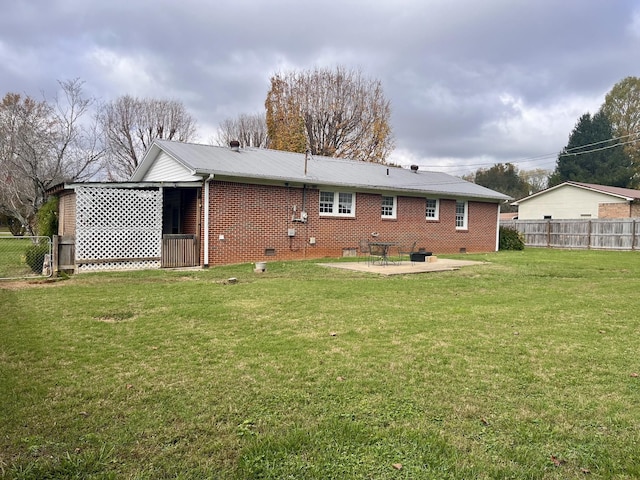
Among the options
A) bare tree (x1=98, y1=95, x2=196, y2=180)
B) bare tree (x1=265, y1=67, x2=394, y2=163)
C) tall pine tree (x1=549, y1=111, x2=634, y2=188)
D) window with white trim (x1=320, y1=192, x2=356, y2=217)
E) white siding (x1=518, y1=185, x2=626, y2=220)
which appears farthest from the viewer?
tall pine tree (x1=549, y1=111, x2=634, y2=188)

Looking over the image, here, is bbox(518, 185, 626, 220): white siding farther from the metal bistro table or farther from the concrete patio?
the metal bistro table

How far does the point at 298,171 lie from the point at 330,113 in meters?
18.5

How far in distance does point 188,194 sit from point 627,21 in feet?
49.3

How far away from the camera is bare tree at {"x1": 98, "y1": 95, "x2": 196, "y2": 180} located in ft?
110

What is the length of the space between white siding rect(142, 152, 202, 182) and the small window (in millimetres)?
7604

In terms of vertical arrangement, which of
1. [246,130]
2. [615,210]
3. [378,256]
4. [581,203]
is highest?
[246,130]

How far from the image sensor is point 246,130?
3728 centimetres

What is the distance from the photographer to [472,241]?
20.4m

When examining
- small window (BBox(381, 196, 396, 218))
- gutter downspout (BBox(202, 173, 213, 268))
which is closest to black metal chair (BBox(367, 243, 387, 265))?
small window (BBox(381, 196, 396, 218))

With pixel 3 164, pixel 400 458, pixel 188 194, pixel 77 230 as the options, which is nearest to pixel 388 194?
pixel 188 194

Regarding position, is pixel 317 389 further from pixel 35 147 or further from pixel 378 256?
pixel 35 147

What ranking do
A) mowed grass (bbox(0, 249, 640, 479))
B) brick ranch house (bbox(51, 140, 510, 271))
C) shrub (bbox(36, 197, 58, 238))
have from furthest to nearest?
shrub (bbox(36, 197, 58, 238)) → brick ranch house (bbox(51, 140, 510, 271)) → mowed grass (bbox(0, 249, 640, 479))

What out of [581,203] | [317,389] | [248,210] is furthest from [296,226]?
[581,203]

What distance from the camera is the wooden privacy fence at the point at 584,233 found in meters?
23.1
